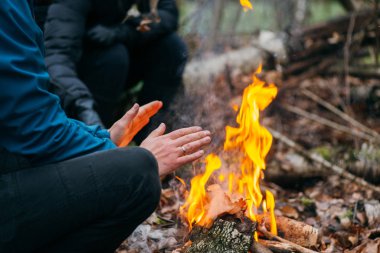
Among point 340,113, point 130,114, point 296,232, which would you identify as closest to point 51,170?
point 130,114

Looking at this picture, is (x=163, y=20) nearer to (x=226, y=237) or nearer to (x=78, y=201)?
(x=226, y=237)

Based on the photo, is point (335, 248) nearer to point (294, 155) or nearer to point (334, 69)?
point (294, 155)

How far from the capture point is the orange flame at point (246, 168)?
2904mm

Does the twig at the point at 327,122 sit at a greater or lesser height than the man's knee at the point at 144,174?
lesser

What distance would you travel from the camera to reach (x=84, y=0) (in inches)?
164

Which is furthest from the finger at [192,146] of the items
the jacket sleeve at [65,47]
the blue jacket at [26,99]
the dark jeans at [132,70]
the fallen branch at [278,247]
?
the dark jeans at [132,70]

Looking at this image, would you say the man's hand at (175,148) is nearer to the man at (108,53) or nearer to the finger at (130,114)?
the finger at (130,114)

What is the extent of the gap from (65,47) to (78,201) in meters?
2.21

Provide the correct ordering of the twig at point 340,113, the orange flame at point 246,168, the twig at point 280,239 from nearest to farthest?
1. the twig at point 280,239
2. the orange flame at point 246,168
3. the twig at point 340,113

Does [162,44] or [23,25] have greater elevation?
[23,25]

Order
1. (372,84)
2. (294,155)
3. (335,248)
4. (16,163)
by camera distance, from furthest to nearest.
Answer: (372,84), (294,155), (335,248), (16,163)

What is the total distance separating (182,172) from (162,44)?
1575 millimetres

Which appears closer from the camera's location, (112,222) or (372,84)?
(112,222)

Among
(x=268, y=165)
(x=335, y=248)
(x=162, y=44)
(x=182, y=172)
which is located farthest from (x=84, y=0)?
(x=335, y=248)
